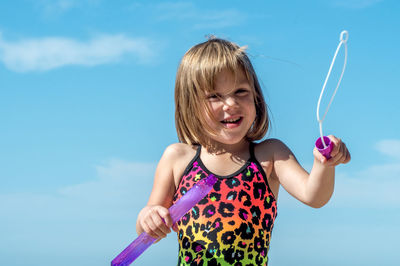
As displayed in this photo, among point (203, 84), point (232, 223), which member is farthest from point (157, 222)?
point (203, 84)

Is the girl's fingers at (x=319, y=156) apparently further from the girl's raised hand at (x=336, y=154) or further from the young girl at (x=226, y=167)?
the young girl at (x=226, y=167)

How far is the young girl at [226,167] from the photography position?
3.36 meters

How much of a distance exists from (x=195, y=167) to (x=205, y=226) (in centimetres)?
40

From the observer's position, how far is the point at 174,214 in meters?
3.11

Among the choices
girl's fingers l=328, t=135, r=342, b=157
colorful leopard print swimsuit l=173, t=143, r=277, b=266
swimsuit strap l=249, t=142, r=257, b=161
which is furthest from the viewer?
swimsuit strap l=249, t=142, r=257, b=161

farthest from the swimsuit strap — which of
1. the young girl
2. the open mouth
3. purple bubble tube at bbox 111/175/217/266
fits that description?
purple bubble tube at bbox 111/175/217/266

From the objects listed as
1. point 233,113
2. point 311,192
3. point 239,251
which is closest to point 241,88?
point 233,113

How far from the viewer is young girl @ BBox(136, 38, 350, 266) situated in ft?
11.0

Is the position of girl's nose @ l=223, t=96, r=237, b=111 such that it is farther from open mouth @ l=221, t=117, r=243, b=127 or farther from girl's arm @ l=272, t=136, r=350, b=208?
girl's arm @ l=272, t=136, r=350, b=208

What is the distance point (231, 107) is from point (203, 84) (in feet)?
0.73

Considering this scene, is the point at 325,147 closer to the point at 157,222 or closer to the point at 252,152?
the point at 252,152

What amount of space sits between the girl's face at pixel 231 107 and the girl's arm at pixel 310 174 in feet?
0.97

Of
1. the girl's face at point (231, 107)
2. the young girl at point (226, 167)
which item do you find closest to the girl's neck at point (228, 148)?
the young girl at point (226, 167)

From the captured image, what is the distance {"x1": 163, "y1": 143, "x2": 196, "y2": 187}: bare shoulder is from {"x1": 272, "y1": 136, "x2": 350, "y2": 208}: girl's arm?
0.55 m
